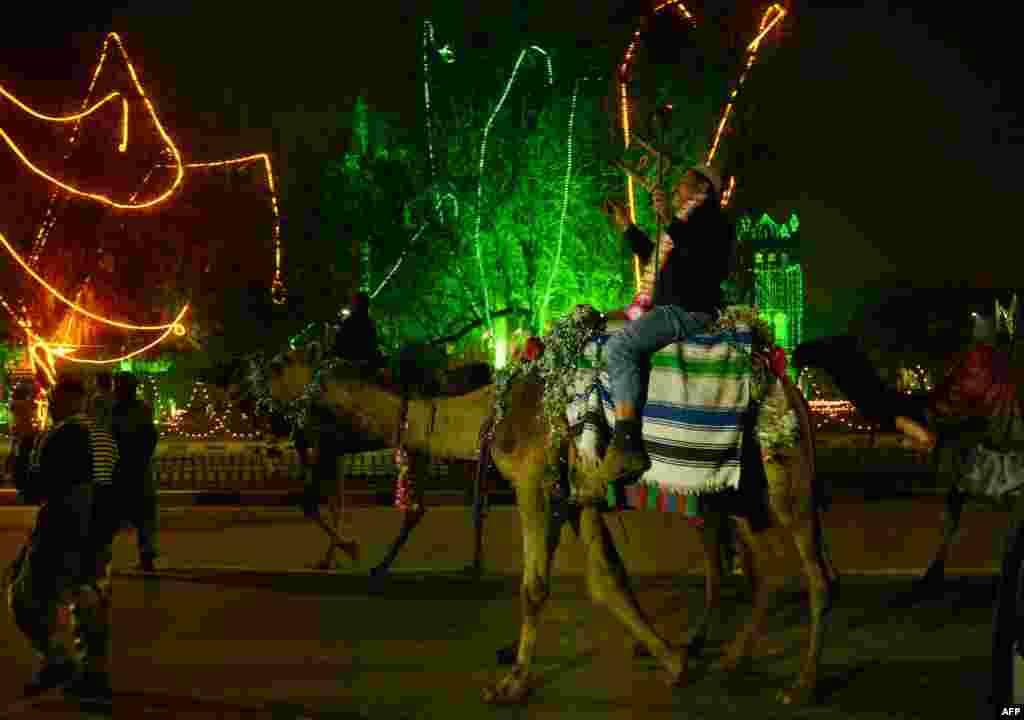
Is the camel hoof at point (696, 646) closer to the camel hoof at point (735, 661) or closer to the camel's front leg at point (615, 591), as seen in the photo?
the camel hoof at point (735, 661)

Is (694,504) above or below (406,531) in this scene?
above

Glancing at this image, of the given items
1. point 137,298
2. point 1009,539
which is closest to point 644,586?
point 1009,539

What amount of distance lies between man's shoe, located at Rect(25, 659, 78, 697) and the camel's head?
3163 millimetres

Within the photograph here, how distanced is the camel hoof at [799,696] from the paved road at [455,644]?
10cm

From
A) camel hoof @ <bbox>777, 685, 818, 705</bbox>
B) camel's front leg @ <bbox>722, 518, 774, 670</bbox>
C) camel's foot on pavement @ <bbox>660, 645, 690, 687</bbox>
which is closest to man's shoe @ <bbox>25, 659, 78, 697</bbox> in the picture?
camel's foot on pavement @ <bbox>660, 645, 690, 687</bbox>

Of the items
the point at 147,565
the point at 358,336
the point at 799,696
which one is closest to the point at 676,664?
the point at 799,696

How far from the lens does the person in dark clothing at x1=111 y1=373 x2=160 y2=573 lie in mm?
13320

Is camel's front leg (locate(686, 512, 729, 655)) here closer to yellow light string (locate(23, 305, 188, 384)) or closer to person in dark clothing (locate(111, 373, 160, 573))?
person in dark clothing (locate(111, 373, 160, 573))

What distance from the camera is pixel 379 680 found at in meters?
8.13

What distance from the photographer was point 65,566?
8.00m

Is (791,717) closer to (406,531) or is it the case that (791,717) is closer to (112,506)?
(112,506)

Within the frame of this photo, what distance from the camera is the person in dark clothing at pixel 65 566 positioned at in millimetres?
7938

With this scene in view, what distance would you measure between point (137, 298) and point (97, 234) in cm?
269

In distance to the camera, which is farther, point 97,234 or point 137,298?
point 137,298
